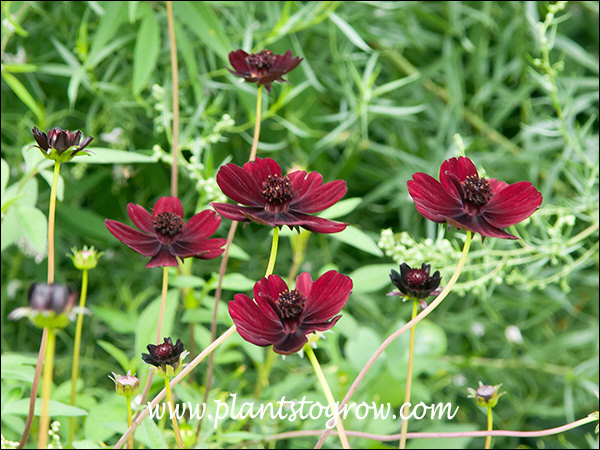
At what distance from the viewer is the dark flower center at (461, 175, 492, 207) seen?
0.29 meters

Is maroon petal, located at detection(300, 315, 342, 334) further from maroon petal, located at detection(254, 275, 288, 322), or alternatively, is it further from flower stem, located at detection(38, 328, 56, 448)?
flower stem, located at detection(38, 328, 56, 448)

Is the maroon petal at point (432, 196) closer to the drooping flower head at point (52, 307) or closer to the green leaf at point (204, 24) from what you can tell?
the drooping flower head at point (52, 307)

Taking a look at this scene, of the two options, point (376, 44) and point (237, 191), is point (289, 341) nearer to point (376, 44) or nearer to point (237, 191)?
point (237, 191)

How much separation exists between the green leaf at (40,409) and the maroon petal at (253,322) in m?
0.10

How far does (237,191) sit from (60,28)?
0.46 m

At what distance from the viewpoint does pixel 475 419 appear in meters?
0.76

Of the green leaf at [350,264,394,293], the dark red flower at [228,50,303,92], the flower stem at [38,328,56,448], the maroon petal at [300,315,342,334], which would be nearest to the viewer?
the flower stem at [38,328,56,448]

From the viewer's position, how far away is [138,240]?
0.33 metres

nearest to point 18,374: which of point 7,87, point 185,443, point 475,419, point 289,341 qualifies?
point 185,443

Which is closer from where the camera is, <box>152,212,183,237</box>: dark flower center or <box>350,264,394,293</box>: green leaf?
<box>152,212,183,237</box>: dark flower center

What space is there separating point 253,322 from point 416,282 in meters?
0.08

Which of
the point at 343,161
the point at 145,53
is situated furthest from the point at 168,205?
the point at 343,161

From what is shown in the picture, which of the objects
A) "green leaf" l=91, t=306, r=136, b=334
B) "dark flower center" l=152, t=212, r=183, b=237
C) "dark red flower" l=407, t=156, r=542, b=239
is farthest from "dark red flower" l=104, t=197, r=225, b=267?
"green leaf" l=91, t=306, r=136, b=334

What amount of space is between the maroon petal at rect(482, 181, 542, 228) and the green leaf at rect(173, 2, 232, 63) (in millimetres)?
308
